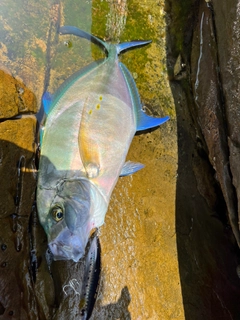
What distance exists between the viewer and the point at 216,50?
2770 mm

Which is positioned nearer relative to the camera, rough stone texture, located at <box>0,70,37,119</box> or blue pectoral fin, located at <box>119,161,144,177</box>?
rough stone texture, located at <box>0,70,37,119</box>

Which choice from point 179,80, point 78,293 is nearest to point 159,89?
point 179,80

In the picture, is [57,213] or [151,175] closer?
[57,213]

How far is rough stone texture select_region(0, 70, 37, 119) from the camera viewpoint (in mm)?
2521

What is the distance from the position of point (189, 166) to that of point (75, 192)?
1.44 meters

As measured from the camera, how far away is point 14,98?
2.59m

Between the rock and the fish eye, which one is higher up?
the rock

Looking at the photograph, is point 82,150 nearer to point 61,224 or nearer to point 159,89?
point 61,224

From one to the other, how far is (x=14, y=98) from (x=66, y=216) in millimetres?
1165

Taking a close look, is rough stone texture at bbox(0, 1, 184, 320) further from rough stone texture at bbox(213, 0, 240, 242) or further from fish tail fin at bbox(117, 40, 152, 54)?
rough stone texture at bbox(213, 0, 240, 242)

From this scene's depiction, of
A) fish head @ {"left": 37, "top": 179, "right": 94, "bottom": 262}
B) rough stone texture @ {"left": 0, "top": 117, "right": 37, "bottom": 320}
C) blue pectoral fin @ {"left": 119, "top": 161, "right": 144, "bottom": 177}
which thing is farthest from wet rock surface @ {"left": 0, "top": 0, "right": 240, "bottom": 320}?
fish head @ {"left": 37, "top": 179, "right": 94, "bottom": 262}

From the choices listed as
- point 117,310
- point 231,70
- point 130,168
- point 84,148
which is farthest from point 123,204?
point 231,70

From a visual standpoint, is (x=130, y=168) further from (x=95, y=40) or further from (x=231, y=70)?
(x=95, y=40)

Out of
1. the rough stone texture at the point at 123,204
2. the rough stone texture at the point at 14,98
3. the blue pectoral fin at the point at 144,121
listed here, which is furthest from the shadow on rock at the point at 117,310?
the rough stone texture at the point at 14,98
